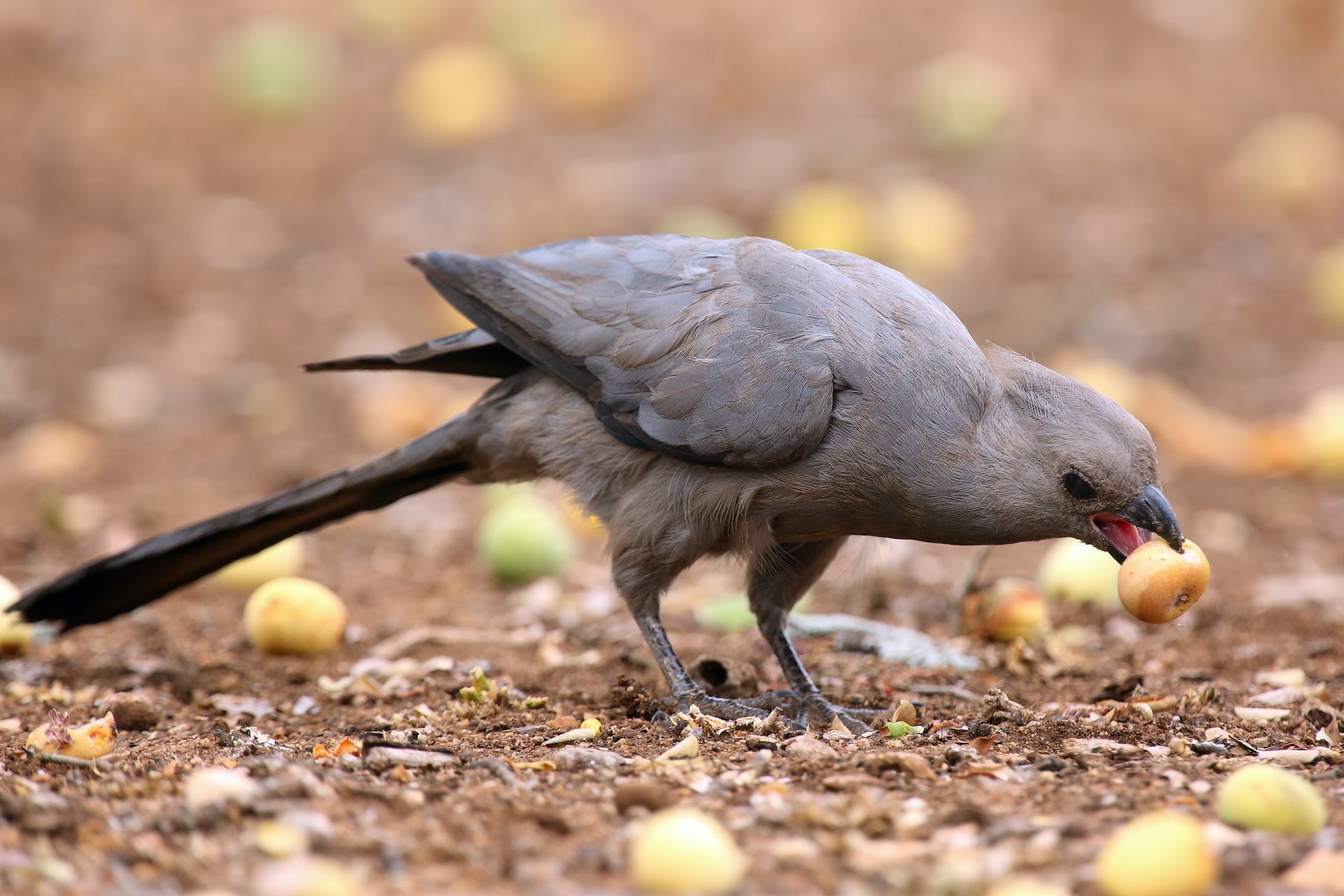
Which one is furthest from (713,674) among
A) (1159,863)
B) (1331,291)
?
(1331,291)

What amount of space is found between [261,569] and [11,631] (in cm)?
128

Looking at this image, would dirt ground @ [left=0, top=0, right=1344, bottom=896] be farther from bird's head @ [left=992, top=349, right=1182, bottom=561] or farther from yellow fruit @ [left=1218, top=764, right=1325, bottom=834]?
bird's head @ [left=992, top=349, right=1182, bottom=561]

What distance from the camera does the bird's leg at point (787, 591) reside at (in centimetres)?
525

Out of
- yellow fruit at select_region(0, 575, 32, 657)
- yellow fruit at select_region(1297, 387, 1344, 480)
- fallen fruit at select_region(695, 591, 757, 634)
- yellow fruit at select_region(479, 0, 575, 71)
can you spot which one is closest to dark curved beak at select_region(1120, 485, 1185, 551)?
fallen fruit at select_region(695, 591, 757, 634)

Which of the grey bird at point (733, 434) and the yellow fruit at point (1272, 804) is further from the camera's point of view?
the grey bird at point (733, 434)

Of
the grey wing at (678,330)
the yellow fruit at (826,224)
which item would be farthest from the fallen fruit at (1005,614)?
the yellow fruit at (826,224)

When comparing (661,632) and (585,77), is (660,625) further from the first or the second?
(585,77)

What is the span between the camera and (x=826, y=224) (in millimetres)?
9906

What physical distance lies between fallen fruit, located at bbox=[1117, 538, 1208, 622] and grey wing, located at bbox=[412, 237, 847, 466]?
1.09m

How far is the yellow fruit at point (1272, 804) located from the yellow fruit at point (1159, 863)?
362 millimetres

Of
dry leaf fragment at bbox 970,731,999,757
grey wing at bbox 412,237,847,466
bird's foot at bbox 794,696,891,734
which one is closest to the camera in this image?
dry leaf fragment at bbox 970,731,999,757

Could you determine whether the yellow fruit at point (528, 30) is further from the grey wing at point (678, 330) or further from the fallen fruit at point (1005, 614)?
the fallen fruit at point (1005, 614)

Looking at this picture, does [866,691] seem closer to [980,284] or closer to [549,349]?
[549,349]

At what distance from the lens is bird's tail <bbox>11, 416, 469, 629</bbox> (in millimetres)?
5535
